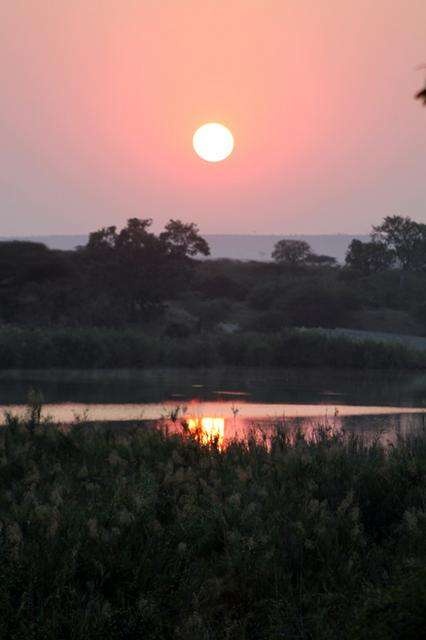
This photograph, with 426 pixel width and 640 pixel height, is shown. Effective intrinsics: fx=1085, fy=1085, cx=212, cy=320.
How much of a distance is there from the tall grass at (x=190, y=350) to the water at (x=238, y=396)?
4.89 feet

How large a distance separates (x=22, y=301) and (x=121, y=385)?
741 inches

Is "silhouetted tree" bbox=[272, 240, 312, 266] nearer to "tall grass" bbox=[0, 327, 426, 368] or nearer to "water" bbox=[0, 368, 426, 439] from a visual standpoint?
"tall grass" bbox=[0, 327, 426, 368]

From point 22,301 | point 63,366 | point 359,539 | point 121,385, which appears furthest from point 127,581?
point 22,301

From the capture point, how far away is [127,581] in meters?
7.86

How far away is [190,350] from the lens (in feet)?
141

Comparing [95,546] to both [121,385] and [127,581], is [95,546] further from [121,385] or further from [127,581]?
[121,385]

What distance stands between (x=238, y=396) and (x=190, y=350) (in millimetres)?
12117

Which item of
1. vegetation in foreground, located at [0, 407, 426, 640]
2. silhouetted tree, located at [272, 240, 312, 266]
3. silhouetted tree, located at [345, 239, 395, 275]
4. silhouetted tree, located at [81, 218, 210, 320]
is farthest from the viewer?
silhouetted tree, located at [272, 240, 312, 266]

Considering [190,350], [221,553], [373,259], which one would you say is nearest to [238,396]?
[190,350]

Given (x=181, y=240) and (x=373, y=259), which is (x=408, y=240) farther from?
(x=181, y=240)

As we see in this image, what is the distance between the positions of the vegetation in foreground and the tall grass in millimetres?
28221

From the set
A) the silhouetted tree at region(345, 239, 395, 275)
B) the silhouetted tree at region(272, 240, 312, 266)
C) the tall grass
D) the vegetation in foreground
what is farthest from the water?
the silhouetted tree at region(272, 240, 312, 266)

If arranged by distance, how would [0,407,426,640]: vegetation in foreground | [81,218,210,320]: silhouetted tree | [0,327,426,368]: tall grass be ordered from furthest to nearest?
[81,218,210,320]: silhouetted tree, [0,327,426,368]: tall grass, [0,407,426,640]: vegetation in foreground

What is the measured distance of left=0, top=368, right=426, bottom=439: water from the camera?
24516 millimetres
